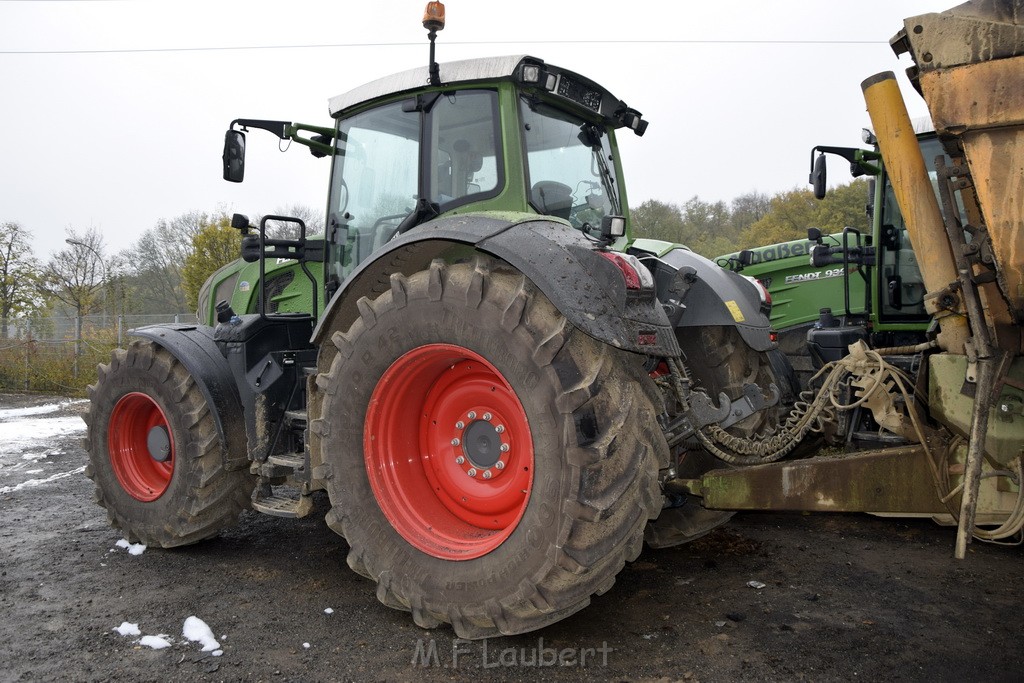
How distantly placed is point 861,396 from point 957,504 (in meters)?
0.52

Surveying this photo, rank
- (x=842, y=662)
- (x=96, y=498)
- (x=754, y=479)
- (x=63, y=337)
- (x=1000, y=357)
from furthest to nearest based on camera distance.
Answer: (x=63, y=337)
(x=96, y=498)
(x=754, y=479)
(x=842, y=662)
(x=1000, y=357)

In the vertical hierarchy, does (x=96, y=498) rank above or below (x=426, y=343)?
below

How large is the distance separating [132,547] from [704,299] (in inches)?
139

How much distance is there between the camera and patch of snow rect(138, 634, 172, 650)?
10.0ft

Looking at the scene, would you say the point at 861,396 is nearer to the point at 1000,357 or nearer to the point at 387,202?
the point at 1000,357

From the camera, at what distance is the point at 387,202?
13.6 feet

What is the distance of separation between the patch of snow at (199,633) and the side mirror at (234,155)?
2440 millimetres

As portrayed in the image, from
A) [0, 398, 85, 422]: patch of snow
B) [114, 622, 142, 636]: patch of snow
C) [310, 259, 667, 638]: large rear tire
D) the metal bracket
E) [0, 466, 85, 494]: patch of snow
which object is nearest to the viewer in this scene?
[310, 259, 667, 638]: large rear tire

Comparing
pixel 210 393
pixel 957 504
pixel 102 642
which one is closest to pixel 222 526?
pixel 210 393

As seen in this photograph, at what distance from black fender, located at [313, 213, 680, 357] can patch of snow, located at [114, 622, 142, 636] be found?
1.83m

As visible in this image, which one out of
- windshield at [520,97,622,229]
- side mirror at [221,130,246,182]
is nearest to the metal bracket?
windshield at [520,97,622,229]

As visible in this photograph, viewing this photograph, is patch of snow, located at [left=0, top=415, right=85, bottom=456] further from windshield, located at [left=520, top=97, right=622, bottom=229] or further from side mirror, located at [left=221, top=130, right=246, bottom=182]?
windshield, located at [left=520, top=97, right=622, bottom=229]

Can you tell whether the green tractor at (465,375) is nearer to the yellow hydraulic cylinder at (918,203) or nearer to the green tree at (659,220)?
the yellow hydraulic cylinder at (918,203)

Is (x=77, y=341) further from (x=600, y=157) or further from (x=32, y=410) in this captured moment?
(x=600, y=157)
